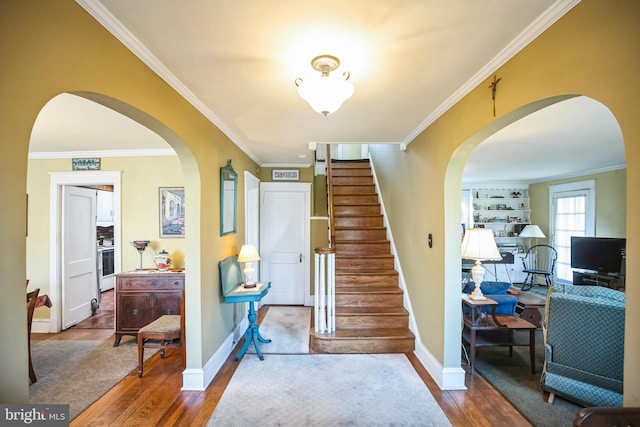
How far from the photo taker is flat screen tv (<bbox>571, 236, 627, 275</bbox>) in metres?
4.75

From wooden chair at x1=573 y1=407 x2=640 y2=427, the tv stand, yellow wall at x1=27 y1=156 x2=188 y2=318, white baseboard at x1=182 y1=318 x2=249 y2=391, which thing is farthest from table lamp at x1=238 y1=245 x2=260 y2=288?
the tv stand

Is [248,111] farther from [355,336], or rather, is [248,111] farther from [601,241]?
[601,241]

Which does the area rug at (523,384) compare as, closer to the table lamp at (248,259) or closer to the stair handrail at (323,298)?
the stair handrail at (323,298)

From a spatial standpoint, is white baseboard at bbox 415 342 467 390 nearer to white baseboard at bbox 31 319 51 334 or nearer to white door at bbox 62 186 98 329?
white door at bbox 62 186 98 329

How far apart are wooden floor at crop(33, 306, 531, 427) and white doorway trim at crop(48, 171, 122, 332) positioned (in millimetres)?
1843

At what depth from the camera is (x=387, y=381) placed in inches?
101

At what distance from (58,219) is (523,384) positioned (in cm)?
564

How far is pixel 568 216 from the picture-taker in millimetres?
6086

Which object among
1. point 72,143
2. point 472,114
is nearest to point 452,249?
point 472,114

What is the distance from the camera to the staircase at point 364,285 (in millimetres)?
3133

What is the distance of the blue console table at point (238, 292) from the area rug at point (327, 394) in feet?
0.54

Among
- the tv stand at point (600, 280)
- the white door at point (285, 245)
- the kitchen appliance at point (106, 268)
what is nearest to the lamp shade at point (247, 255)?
the white door at point (285, 245)

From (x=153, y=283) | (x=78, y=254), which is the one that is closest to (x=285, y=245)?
(x=153, y=283)

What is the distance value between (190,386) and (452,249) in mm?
2530
